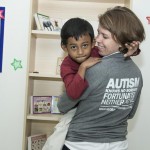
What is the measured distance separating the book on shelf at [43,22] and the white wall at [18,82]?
0.32 metres

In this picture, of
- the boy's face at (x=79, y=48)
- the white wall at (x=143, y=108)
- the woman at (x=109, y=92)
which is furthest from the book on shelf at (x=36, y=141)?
the boy's face at (x=79, y=48)

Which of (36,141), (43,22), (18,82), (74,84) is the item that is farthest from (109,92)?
(18,82)

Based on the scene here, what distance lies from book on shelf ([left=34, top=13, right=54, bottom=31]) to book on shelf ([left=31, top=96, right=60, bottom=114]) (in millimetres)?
570

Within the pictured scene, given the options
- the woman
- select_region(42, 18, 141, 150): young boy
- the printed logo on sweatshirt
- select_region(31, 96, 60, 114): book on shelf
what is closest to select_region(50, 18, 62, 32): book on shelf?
select_region(31, 96, 60, 114): book on shelf

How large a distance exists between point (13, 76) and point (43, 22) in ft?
2.03

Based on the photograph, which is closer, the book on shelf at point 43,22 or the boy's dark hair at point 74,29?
the boy's dark hair at point 74,29

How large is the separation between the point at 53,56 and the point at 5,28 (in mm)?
498

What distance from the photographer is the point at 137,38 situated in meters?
1.16

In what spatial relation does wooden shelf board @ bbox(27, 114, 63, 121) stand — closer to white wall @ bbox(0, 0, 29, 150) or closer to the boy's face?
white wall @ bbox(0, 0, 29, 150)

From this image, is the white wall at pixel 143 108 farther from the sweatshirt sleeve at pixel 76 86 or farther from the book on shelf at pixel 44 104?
the sweatshirt sleeve at pixel 76 86

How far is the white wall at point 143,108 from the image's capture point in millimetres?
2402

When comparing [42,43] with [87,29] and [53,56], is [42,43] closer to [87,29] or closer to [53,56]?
[53,56]

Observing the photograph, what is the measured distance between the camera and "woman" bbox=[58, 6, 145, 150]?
1.15 metres

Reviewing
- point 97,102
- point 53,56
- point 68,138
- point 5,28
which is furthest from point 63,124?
point 5,28
